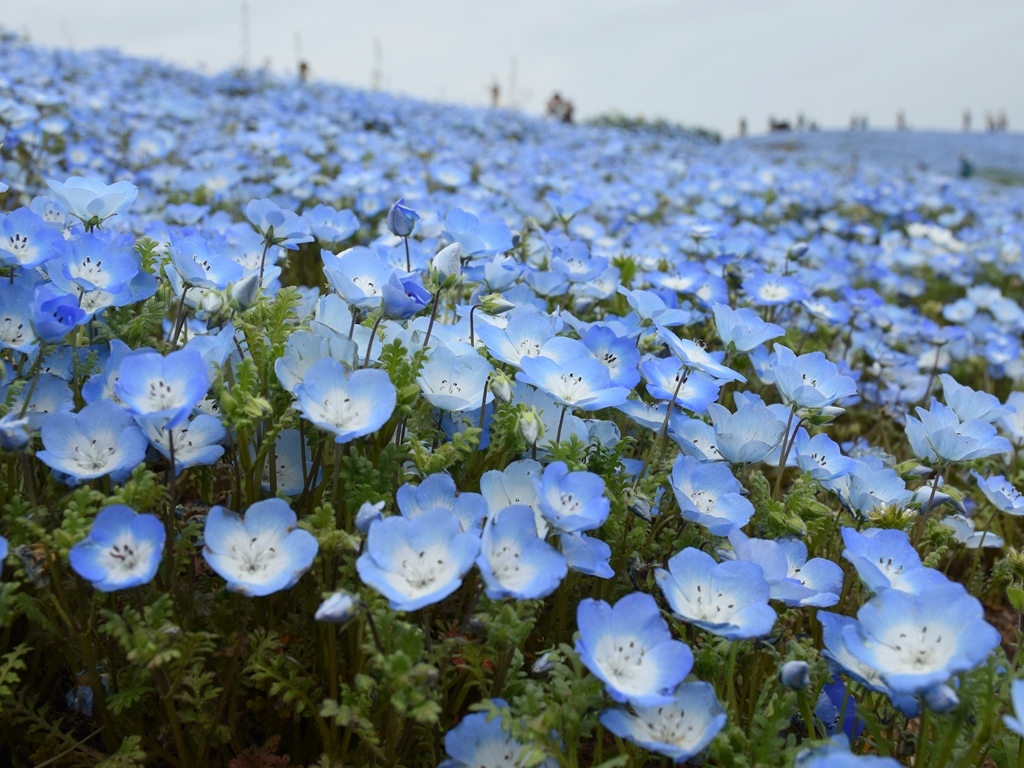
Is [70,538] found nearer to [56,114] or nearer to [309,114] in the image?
[56,114]

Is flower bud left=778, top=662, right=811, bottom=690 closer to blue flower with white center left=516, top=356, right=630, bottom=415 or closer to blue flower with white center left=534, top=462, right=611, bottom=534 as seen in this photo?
blue flower with white center left=534, top=462, right=611, bottom=534

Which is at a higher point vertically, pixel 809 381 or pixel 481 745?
pixel 809 381

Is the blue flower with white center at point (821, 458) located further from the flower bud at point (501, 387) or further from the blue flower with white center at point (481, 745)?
the blue flower with white center at point (481, 745)

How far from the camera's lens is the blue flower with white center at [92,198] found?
186cm

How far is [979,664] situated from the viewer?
1.24 metres

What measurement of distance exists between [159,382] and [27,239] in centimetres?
60

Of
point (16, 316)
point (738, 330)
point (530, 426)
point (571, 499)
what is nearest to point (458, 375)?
point (530, 426)

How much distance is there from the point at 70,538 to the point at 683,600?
1011 mm

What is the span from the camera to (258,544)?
1.38m

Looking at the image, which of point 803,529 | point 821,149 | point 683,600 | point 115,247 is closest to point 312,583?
point 683,600

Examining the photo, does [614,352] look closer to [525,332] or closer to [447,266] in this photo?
[525,332]

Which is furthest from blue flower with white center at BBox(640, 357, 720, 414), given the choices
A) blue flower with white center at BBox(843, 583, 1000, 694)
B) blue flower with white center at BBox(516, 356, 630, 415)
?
blue flower with white center at BBox(843, 583, 1000, 694)

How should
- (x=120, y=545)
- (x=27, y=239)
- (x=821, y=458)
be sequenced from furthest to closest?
(x=821, y=458) → (x=27, y=239) → (x=120, y=545)

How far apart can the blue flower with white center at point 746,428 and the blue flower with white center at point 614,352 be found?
0.20m
